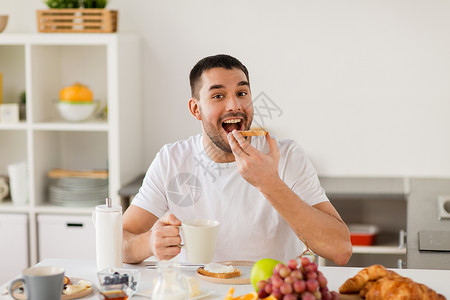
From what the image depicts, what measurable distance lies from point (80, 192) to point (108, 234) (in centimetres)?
169

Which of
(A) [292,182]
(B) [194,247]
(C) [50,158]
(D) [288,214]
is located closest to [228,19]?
(C) [50,158]

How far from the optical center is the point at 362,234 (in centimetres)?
326

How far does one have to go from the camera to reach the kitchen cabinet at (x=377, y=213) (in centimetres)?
323

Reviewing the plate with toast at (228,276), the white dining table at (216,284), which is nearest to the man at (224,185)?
the white dining table at (216,284)

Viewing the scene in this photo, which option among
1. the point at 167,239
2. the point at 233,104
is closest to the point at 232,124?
the point at 233,104

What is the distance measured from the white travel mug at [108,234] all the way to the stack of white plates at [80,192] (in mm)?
1645

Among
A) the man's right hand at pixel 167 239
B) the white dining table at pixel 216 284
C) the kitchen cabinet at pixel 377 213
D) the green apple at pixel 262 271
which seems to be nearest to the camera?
the green apple at pixel 262 271

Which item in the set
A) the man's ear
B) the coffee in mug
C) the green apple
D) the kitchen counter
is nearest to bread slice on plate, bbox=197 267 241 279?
the green apple

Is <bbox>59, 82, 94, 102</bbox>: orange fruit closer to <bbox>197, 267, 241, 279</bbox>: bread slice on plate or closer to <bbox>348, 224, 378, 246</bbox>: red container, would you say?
<bbox>348, 224, 378, 246</bbox>: red container

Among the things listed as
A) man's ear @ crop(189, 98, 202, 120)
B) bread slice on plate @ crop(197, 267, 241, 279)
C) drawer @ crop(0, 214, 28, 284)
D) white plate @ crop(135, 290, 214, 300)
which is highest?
man's ear @ crop(189, 98, 202, 120)

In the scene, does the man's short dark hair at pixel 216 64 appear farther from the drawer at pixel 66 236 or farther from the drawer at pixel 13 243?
the drawer at pixel 13 243

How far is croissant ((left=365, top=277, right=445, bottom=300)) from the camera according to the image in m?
1.37

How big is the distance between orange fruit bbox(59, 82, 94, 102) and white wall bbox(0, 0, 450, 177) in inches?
15.3

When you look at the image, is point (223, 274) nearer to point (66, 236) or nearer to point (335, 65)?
point (66, 236)
